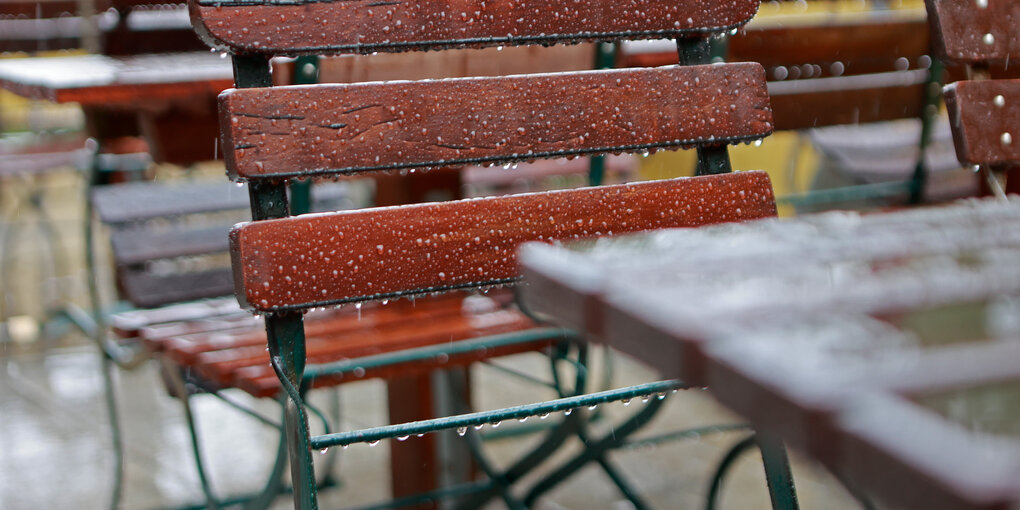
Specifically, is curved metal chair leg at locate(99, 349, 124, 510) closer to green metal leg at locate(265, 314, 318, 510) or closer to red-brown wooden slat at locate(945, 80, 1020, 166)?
green metal leg at locate(265, 314, 318, 510)

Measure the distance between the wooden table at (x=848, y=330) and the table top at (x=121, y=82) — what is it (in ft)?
3.84

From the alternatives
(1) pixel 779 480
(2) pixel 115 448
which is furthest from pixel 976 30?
(2) pixel 115 448

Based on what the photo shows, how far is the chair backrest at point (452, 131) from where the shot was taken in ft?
3.44

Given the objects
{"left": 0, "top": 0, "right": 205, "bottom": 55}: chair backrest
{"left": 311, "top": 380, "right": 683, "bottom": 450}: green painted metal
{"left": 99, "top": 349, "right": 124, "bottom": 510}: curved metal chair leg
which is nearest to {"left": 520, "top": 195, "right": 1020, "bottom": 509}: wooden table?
{"left": 311, "top": 380, "right": 683, "bottom": 450}: green painted metal

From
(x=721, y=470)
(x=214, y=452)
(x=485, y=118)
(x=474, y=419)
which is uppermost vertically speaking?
(x=485, y=118)

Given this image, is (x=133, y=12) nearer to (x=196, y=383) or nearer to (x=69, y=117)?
(x=196, y=383)

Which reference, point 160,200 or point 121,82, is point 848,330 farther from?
point 160,200

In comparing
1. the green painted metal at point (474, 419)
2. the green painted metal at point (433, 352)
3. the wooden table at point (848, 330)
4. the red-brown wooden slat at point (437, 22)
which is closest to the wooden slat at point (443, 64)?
the green painted metal at point (433, 352)

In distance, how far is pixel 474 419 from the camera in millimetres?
1077

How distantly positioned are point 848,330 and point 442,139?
28.6 inches

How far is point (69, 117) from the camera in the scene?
645 centimetres

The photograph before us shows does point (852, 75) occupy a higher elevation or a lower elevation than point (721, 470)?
higher

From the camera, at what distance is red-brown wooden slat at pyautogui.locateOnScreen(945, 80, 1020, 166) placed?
51.2 inches

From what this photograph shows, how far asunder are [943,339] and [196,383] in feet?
4.39
